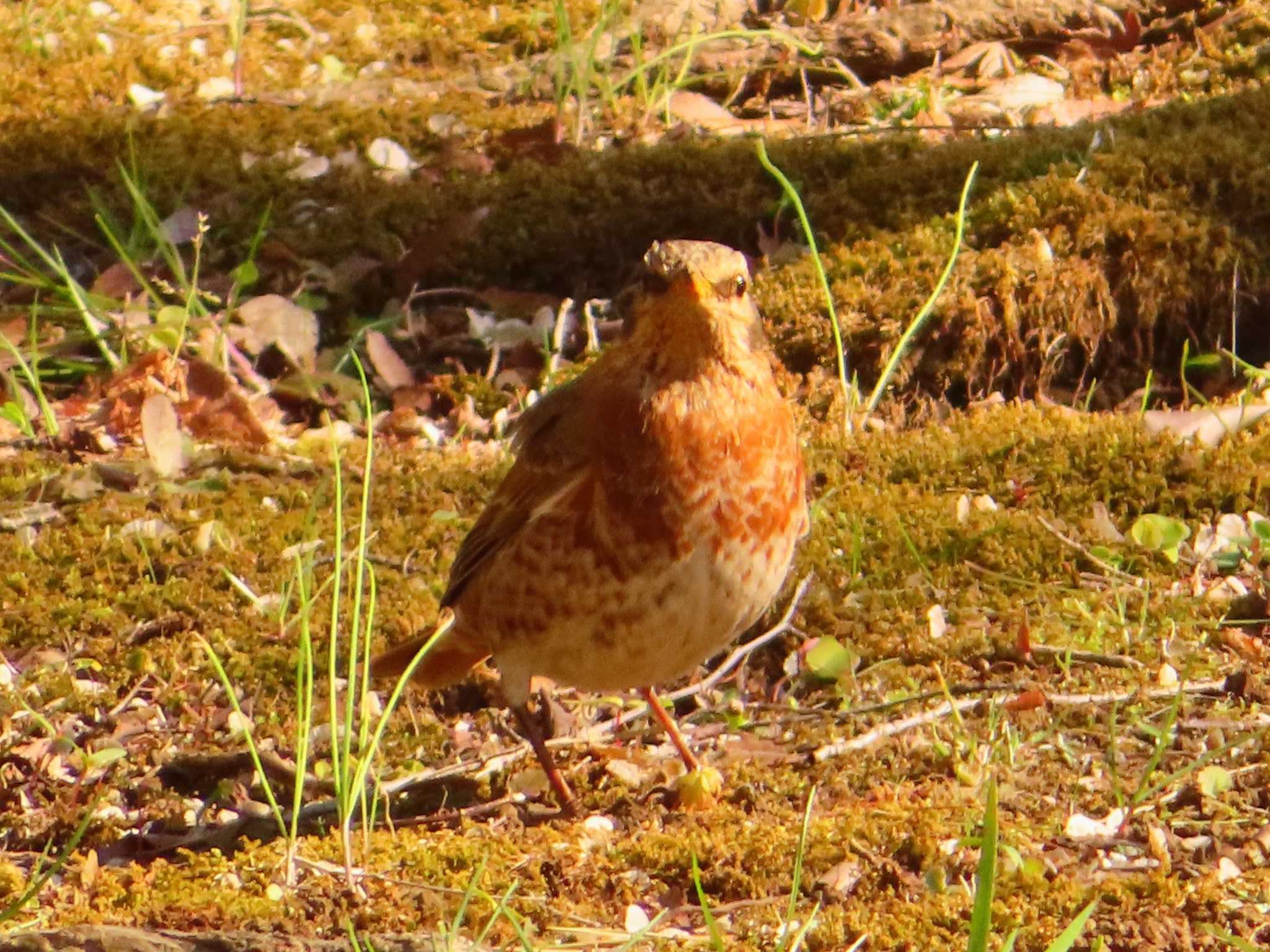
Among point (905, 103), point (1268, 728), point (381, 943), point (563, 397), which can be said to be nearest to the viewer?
point (381, 943)

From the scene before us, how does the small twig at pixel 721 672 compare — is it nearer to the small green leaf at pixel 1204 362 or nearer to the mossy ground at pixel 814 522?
the mossy ground at pixel 814 522

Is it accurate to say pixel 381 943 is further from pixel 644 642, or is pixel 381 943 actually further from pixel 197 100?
pixel 197 100

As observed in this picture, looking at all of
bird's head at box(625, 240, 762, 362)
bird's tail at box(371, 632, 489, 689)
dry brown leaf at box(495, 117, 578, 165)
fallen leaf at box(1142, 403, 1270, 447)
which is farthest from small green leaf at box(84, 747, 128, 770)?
dry brown leaf at box(495, 117, 578, 165)

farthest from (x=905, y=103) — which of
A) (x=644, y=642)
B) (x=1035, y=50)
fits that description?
(x=644, y=642)

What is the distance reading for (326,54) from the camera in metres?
6.89

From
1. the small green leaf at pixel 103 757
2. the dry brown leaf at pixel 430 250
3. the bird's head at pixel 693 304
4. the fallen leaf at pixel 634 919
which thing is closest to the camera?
the fallen leaf at pixel 634 919

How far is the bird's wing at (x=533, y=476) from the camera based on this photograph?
333 centimetres

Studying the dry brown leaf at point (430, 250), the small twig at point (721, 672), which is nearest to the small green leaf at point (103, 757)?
the small twig at point (721, 672)

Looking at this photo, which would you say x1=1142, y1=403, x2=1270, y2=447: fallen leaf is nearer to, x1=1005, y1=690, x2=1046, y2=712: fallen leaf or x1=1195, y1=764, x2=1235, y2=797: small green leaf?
x1=1005, y1=690, x2=1046, y2=712: fallen leaf

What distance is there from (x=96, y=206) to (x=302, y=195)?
2.22ft

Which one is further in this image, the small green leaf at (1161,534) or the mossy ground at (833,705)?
the small green leaf at (1161,534)

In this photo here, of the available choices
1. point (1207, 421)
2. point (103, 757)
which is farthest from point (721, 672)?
point (1207, 421)

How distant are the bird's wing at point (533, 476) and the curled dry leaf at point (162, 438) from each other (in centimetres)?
116

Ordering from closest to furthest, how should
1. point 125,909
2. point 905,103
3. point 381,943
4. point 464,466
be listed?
1. point 381,943
2. point 125,909
3. point 464,466
4. point 905,103
